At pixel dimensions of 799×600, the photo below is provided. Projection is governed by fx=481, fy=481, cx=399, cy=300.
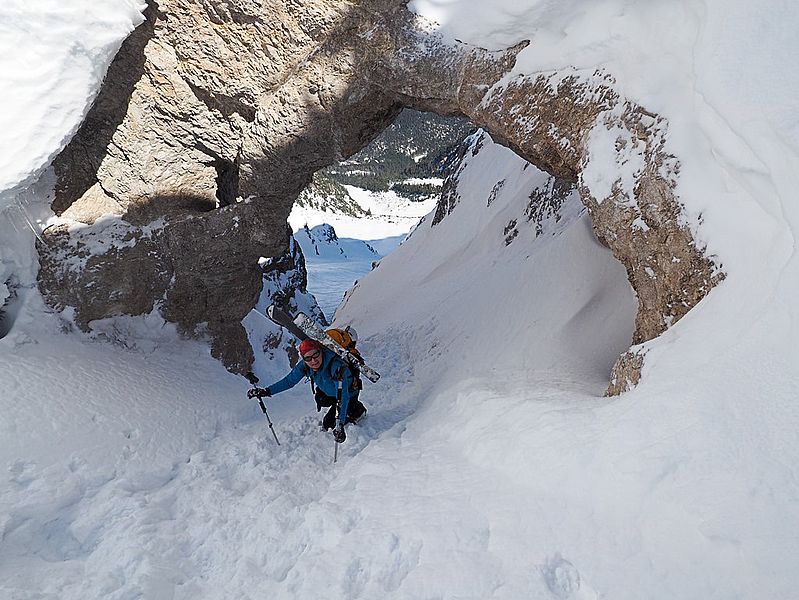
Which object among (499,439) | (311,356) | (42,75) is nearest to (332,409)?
(311,356)

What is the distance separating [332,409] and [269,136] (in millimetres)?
4449

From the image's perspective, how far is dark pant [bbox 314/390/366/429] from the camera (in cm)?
623

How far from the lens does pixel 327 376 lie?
6.07 metres

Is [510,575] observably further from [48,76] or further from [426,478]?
[48,76]

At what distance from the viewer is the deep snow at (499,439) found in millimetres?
3090

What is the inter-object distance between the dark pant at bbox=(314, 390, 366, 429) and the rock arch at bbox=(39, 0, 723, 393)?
324 centimetres

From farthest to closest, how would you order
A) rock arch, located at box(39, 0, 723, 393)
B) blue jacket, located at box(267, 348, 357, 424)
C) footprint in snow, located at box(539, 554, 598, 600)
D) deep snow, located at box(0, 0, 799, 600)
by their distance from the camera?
blue jacket, located at box(267, 348, 357, 424) → rock arch, located at box(39, 0, 723, 393) → deep snow, located at box(0, 0, 799, 600) → footprint in snow, located at box(539, 554, 598, 600)

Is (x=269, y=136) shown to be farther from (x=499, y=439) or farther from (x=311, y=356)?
(x=499, y=439)

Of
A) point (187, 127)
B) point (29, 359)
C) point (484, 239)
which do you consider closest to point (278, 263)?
point (484, 239)

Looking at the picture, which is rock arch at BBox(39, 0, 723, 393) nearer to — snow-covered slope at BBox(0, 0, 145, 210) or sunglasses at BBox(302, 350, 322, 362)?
snow-covered slope at BBox(0, 0, 145, 210)

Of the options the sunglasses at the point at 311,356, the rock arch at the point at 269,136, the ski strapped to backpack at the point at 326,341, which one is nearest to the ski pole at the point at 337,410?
the ski strapped to backpack at the point at 326,341

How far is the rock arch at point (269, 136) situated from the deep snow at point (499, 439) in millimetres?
359

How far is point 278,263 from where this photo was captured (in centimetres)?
1608

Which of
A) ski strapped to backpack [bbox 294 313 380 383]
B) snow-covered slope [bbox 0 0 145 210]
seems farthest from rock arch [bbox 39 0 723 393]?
ski strapped to backpack [bbox 294 313 380 383]
